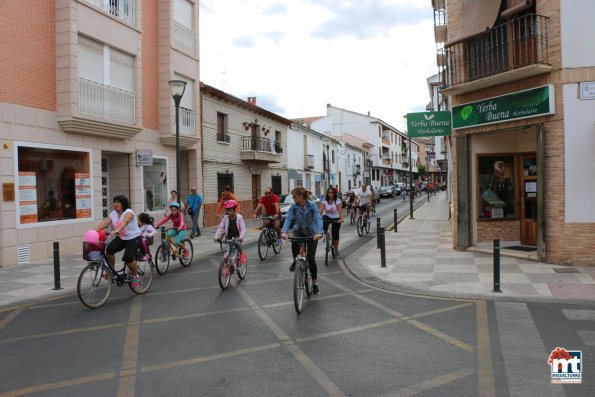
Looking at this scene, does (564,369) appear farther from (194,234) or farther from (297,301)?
(194,234)

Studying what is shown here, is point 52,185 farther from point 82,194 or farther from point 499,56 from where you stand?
point 499,56

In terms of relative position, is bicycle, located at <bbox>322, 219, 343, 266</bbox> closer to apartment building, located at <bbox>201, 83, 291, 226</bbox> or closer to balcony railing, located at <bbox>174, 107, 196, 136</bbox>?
balcony railing, located at <bbox>174, 107, 196, 136</bbox>

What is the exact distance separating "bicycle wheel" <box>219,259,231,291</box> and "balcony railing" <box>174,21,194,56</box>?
492 inches

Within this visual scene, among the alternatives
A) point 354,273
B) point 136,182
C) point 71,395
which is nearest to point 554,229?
point 354,273

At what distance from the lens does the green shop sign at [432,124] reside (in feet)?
41.6

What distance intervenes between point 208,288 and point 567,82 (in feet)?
26.5

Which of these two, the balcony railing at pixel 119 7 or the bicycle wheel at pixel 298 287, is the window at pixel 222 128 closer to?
the balcony railing at pixel 119 7

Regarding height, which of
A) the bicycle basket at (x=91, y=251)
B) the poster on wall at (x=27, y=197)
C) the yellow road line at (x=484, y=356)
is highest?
the poster on wall at (x=27, y=197)

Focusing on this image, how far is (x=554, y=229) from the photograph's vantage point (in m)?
9.84

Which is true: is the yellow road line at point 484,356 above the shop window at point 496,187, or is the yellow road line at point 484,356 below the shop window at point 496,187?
below

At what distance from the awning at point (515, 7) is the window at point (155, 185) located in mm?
12277

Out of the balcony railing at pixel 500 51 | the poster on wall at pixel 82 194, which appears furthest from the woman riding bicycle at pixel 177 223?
the balcony railing at pixel 500 51

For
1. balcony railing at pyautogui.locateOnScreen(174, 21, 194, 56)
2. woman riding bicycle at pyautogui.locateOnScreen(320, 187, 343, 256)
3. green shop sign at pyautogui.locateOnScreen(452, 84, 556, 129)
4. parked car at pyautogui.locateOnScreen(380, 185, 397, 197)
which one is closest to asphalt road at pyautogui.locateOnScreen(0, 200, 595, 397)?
woman riding bicycle at pyautogui.locateOnScreen(320, 187, 343, 256)

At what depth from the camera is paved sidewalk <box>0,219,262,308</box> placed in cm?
802
